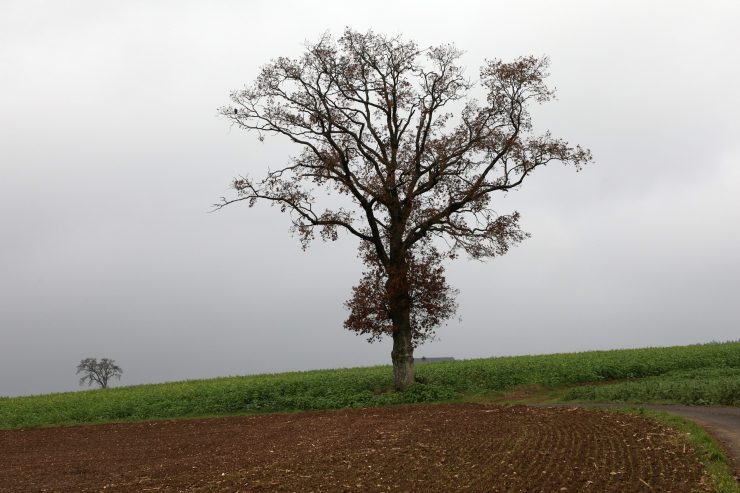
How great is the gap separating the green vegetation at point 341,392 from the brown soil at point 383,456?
17.5 feet

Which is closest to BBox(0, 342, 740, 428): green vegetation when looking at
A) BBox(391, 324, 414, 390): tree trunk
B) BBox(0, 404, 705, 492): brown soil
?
BBox(391, 324, 414, 390): tree trunk

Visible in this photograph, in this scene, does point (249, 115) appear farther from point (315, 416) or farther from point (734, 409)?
point (734, 409)

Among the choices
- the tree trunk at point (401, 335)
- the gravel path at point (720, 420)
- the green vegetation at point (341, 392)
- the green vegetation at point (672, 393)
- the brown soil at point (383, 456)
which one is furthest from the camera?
the tree trunk at point (401, 335)

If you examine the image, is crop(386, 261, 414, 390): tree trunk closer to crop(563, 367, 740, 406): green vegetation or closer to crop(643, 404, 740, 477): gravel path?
crop(563, 367, 740, 406): green vegetation

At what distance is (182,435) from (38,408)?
1588 cm

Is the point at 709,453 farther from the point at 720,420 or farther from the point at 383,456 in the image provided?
the point at 383,456

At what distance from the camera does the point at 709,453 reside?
14953 millimetres

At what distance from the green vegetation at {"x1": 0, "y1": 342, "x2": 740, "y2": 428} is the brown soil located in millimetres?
5322

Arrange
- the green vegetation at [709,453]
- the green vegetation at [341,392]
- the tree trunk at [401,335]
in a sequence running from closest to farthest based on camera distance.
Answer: the green vegetation at [709,453] → the green vegetation at [341,392] → the tree trunk at [401,335]

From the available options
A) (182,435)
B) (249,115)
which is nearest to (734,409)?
(182,435)

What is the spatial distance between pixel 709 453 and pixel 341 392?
69.7 feet

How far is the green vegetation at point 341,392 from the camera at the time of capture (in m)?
32.5

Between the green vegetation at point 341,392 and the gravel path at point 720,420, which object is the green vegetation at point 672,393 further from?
the green vegetation at point 341,392

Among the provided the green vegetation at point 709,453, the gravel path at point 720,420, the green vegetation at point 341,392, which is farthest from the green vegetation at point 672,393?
the green vegetation at point 709,453
